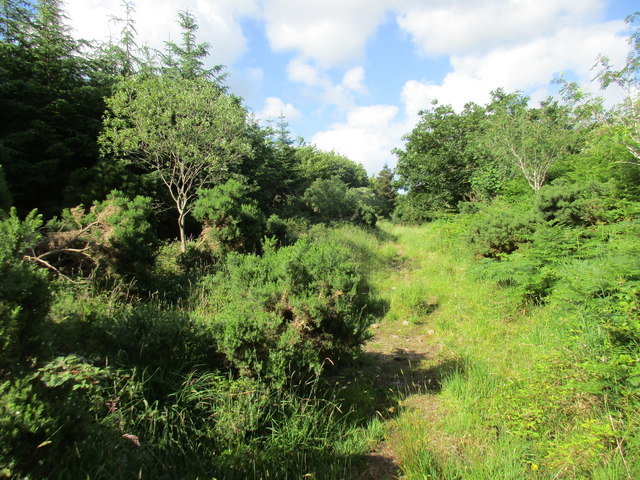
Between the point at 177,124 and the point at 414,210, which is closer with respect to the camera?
the point at 177,124

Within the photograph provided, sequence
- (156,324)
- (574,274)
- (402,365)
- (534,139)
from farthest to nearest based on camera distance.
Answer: (534,139) → (402,365) → (574,274) → (156,324)

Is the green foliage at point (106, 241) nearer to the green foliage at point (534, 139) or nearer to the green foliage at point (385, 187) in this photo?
the green foliage at point (534, 139)

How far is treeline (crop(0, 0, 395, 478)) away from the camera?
167 centimetres

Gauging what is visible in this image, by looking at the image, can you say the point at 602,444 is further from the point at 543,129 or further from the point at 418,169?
the point at 418,169

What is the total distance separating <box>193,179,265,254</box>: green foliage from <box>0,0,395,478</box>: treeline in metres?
0.04

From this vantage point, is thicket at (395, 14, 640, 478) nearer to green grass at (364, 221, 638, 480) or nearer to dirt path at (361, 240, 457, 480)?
green grass at (364, 221, 638, 480)

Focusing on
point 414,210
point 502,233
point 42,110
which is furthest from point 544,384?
point 414,210

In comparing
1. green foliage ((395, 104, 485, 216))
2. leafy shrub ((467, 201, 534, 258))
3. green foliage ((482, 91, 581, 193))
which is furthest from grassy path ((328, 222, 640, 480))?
green foliage ((395, 104, 485, 216))

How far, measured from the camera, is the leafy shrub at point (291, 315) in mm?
2756

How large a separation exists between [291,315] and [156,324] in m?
1.31

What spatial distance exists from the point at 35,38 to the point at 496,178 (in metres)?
20.5

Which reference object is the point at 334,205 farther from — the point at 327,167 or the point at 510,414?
the point at 327,167

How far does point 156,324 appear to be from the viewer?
9.68ft

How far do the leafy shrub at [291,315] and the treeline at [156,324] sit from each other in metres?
0.02
